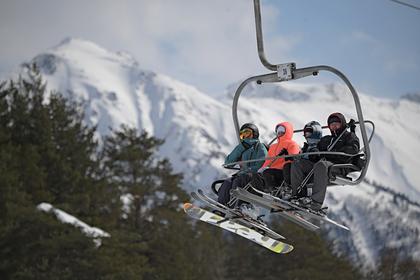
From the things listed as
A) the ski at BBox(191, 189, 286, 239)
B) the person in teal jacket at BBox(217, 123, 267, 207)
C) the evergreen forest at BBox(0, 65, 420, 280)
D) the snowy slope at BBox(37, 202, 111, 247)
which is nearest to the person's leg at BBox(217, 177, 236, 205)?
the person in teal jacket at BBox(217, 123, 267, 207)

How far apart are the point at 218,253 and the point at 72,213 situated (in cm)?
1181

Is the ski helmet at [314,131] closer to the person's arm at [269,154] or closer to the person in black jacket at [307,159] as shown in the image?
the person in black jacket at [307,159]

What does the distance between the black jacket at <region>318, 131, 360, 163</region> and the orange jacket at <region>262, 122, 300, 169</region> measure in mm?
369

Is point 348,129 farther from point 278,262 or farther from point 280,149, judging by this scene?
point 278,262

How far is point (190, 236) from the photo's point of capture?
40.8m

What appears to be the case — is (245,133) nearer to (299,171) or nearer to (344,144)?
(299,171)

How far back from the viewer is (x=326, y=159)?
31.9 ft

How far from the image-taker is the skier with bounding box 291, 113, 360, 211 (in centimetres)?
944

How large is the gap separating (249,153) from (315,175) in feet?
3.69

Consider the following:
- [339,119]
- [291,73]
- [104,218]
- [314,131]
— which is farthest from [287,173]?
[104,218]

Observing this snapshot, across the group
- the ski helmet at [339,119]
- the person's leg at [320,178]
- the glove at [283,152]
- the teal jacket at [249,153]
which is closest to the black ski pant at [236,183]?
the teal jacket at [249,153]

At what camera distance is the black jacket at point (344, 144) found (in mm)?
9398

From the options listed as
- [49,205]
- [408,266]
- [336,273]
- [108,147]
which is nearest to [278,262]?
[336,273]

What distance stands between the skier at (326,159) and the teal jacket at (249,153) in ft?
2.19
